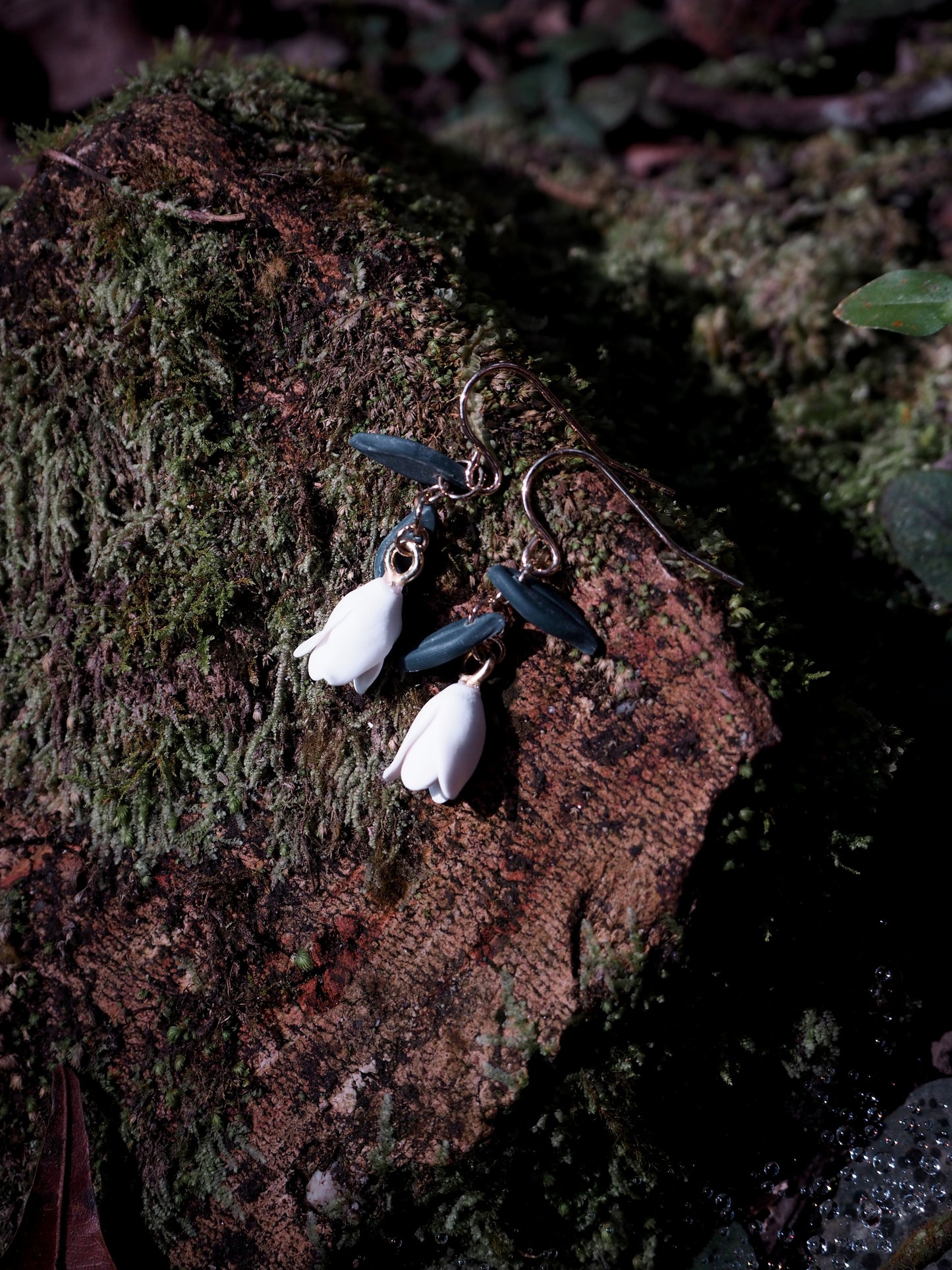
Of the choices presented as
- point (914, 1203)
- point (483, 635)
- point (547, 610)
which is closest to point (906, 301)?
point (547, 610)

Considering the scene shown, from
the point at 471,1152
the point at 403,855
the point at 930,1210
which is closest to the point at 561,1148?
the point at 471,1152

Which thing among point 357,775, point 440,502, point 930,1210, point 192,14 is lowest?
point 930,1210

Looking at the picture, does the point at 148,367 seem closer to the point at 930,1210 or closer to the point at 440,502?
the point at 440,502

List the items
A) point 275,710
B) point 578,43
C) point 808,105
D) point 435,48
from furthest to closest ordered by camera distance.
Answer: point 435,48 → point 578,43 → point 808,105 → point 275,710

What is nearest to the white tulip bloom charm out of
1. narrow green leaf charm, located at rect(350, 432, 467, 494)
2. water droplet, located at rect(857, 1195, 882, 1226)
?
narrow green leaf charm, located at rect(350, 432, 467, 494)

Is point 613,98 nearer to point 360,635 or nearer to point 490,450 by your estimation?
point 490,450

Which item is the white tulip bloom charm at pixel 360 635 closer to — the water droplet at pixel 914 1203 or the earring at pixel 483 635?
the earring at pixel 483 635
